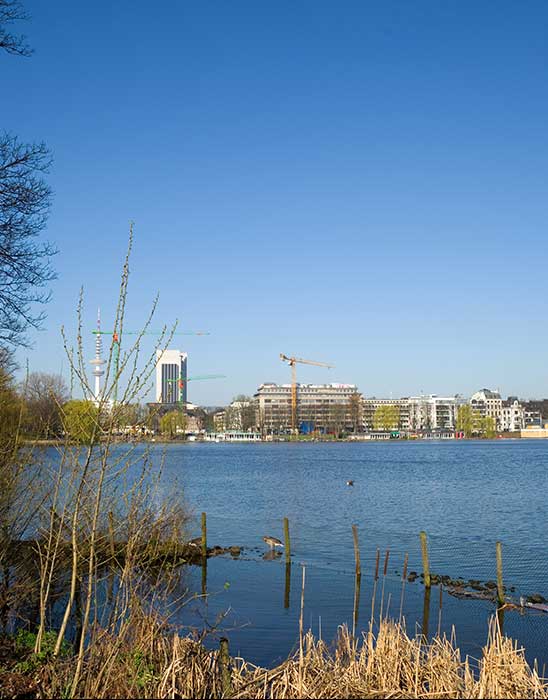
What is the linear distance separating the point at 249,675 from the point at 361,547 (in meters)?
27.8

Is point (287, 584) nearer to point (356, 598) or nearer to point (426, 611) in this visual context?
Result: point (356, 598)

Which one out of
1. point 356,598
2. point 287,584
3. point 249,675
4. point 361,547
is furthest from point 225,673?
point 361,547

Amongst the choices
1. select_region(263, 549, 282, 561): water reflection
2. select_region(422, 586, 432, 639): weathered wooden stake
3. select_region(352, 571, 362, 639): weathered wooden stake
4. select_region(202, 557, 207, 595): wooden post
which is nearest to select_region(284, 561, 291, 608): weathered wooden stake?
select_region(263, 549, 282, 561): water reflection

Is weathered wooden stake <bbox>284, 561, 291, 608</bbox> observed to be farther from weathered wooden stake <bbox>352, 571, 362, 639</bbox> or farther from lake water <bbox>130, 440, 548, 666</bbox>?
weathered wooden stake <bbox>352, 571, 362, 639</bbox>

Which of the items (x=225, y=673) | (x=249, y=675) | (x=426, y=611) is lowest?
(x=426, y=611)

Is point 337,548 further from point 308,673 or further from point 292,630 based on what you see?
point 308,673

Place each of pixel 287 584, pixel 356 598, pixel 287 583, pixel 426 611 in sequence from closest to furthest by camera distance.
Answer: pixel 426 611 < pixel 356 598 < pixel 287 584 < pixel 287 583

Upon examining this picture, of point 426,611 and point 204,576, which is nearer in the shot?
point 426,611

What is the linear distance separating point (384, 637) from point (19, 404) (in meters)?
9.77

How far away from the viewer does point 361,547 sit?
37.1 meters

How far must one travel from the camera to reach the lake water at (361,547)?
916 inches

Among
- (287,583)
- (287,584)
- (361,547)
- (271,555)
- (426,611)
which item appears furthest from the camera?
(361,547)

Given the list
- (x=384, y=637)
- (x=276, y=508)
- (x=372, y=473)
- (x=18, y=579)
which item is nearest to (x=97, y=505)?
(x=384, y=637)

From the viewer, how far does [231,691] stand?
30.5ft
